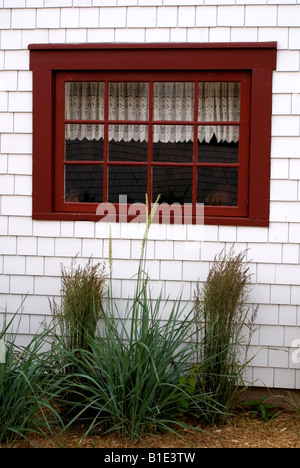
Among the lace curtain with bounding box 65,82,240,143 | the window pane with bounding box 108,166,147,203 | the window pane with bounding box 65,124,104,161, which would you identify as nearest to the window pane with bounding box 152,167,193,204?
the window pane with bounding box 108,166,147,203

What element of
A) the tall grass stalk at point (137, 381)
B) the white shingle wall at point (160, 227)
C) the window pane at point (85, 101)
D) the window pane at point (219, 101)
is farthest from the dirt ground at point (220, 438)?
the window pane at point (85, 101)

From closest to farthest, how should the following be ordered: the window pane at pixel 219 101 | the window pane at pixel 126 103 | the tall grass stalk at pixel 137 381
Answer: the tall grass stalk at pixel 137 381 → the window pane at pixel 219 101 → the window pane at pixel 126 103

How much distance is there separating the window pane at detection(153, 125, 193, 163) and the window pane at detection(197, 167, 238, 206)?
8.8 inches

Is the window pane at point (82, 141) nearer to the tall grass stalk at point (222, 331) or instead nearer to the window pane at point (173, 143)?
the window pane at point (173, 143)

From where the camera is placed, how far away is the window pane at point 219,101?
177 inches

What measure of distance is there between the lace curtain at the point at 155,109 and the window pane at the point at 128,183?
28cm

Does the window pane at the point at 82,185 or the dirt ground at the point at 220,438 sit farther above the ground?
the window pane at the point at 82,185

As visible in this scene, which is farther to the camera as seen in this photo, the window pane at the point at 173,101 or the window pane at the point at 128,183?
the window pane at the point at 128,183

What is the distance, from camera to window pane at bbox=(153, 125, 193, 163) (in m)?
4.61

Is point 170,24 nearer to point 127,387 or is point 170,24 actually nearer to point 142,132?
point 142,132

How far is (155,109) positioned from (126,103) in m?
0.24

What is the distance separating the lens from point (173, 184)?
15.1 ft

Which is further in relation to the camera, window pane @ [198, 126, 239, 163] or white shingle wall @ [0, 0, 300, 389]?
window pane @ [198, 126, 239, 163]

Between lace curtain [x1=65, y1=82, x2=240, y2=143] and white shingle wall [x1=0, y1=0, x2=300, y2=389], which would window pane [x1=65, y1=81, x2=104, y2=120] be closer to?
lace curtain [x1=65, y1=82, x2=240, y2=143]
